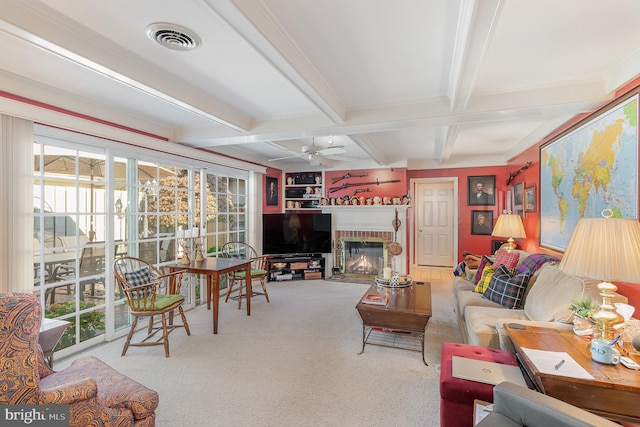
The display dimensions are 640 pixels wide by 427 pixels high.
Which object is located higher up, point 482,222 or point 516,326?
point 482,222

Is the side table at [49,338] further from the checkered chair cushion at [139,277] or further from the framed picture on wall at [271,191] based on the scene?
the framed picture on wall at [271,191]

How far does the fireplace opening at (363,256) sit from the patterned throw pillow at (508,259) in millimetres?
2471

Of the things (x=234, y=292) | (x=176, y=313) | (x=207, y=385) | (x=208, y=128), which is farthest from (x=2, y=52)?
(x=234, y=292)

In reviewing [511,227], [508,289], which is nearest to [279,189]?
[511,227]

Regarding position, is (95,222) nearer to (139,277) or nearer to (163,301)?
(139,277)

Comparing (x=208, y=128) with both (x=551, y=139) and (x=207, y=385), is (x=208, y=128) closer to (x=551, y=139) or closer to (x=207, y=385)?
(x=207, y=385)

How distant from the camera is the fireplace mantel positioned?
5938 millimetres

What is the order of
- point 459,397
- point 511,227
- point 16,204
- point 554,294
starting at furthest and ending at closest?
point 511,227, point 16,204, point 554,294, point 459,397

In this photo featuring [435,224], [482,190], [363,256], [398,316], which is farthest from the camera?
[435,224]

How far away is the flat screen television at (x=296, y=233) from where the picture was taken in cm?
589

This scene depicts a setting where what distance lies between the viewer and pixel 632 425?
4.56 feet

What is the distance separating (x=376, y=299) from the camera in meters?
2.99

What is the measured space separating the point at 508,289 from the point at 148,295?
3572 millimetres

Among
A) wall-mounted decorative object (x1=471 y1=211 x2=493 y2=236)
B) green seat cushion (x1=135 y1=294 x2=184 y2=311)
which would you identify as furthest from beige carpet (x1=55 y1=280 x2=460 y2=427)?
wall-mounted decorative object (x1=471 y1=211 x2=493 y2=236)
